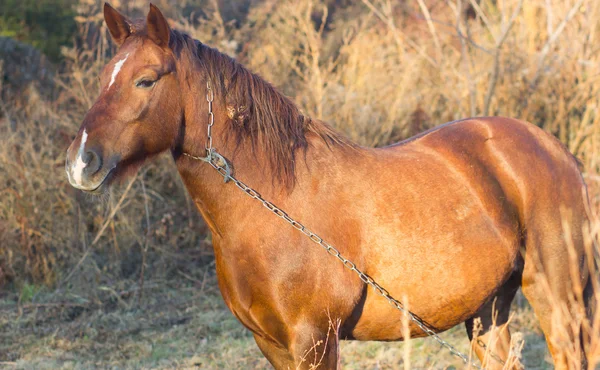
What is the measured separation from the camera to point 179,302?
599 cm

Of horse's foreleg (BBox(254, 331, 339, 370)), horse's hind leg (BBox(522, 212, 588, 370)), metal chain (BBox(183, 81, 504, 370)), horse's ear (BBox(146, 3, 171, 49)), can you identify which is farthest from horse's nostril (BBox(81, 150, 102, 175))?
horse's hind leg (BBox(522, 212, 588, 370))

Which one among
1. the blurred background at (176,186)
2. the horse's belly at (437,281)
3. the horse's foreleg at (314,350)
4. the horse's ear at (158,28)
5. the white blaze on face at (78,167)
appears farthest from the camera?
the blurred background at (176,186)

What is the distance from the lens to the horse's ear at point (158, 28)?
254cm

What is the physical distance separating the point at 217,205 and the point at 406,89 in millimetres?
5207

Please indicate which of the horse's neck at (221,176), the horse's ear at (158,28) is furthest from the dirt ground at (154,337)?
the horse's ear at (158,28)

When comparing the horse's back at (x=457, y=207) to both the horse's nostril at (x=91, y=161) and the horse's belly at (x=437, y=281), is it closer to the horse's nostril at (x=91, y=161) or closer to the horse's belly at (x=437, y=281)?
the horse's belly at (x=437, y=281)

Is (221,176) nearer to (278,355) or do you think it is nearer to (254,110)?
(254,110)

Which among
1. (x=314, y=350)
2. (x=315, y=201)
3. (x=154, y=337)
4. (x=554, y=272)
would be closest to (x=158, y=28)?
(x=315, y=201)

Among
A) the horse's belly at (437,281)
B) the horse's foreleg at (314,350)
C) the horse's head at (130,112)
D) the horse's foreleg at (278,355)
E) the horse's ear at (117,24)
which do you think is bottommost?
the horse's foreleg at (278,355)

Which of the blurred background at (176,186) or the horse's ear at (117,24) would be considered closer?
the horse's ear at (117,24)

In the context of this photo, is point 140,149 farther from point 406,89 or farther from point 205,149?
point 406,89

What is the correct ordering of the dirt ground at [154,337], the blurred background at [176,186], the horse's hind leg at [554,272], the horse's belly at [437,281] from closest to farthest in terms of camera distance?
the horse's belly at [437,281]
the horse's hind leg at [554,272]
the dirt ground at [154,337]
the blurred background at [176,186]

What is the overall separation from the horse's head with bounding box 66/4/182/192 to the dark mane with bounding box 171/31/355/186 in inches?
5.2

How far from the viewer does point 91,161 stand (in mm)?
2455
